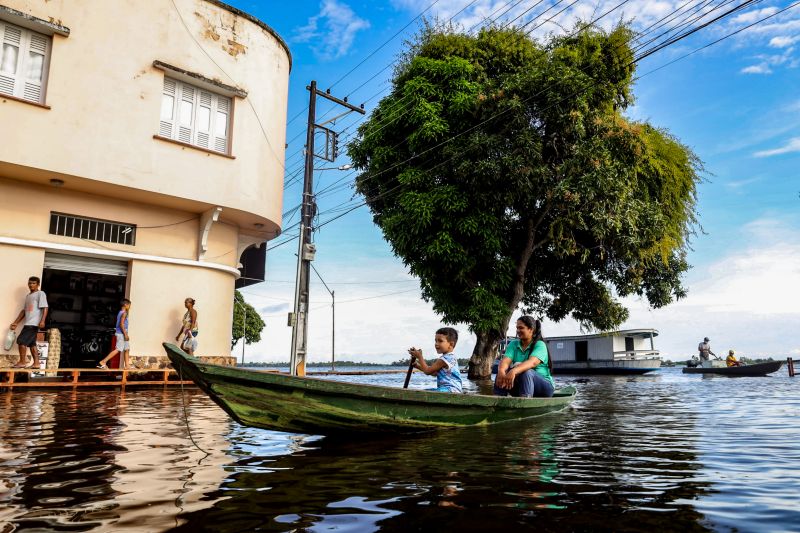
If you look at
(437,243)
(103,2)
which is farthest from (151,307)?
(437,243)

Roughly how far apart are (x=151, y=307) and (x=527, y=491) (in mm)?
12543

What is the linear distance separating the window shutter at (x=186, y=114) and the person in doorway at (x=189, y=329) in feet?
14.3

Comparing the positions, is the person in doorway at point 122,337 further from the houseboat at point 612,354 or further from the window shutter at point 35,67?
the houseboat at point 612,354

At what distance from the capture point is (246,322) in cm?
4462

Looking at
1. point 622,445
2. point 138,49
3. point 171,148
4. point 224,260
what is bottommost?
point 622,445

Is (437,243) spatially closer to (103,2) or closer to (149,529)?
(103,2)

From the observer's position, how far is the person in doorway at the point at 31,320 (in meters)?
11.6

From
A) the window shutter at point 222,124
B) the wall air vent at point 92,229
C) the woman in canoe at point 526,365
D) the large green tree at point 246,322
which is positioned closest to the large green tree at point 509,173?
the window shutter at point 222,124

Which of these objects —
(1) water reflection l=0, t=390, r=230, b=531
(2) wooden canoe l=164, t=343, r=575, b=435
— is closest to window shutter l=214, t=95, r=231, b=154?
(1) water reflection l=0, t=390, r=230, b=531

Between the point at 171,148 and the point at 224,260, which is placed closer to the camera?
the point at 171,148

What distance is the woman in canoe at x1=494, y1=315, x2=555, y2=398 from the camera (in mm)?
7480

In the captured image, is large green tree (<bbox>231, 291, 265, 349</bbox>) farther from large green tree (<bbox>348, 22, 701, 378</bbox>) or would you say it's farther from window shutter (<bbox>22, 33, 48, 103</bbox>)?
window shutter (<bbox>22, 33, 48, 103</bbox>)

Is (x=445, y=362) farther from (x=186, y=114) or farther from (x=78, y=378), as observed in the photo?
(x=186, y=114)

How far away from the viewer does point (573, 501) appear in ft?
11.7
